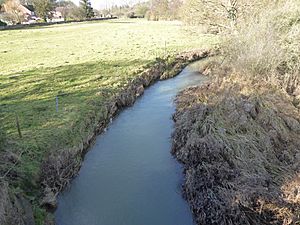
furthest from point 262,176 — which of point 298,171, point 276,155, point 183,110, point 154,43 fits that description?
point 154,43

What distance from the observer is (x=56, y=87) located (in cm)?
1762

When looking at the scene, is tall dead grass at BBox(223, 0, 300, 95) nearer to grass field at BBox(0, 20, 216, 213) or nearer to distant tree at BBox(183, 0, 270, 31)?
grass field at BBox(0, 20, 216, 213)

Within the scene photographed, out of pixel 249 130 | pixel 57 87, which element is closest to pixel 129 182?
pixel 249 130

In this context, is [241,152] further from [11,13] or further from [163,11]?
[11,13]

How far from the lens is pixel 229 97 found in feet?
46.4

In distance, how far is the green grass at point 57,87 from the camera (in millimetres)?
11305

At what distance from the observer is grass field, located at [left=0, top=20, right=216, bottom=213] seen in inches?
444

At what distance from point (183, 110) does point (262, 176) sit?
267 inches

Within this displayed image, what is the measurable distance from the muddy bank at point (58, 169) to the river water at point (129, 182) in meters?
0.31

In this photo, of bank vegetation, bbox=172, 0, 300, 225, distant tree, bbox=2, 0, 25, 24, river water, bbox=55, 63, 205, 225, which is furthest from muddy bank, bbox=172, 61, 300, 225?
distant tree, bbox=2, 0, 25, 24

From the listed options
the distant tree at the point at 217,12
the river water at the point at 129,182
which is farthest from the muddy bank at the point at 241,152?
the distant tree at the point at 217,12

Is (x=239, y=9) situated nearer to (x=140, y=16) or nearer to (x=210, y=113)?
(x=210, y=113)

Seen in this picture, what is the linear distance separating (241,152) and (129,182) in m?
3.83

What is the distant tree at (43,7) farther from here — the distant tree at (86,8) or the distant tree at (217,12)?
the distant tree at (217,12)
